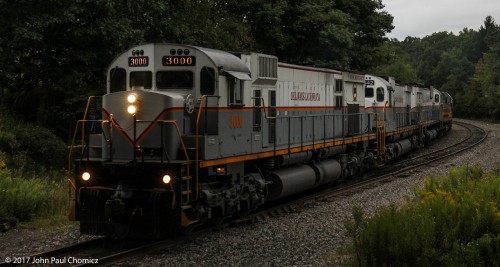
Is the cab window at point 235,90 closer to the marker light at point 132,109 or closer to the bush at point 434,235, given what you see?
the marker light at point 132,109

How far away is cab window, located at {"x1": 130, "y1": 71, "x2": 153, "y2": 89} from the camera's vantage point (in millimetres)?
10633

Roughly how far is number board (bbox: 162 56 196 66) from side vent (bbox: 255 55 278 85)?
2.51 m

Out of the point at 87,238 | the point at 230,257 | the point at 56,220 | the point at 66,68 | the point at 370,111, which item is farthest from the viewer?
the point at 370,111

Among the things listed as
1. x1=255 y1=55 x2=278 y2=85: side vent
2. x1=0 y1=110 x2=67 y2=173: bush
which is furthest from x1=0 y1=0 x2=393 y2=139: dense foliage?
x1=255 y1=55 x2=278 y2=85: side vent

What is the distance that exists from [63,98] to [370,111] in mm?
11954

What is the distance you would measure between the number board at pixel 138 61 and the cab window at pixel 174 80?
0.31m

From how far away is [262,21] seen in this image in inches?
1102

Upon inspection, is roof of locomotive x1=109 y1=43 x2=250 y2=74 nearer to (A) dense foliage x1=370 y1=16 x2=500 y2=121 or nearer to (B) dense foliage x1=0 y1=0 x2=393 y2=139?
(B) dense foliage x1=0 y1=0 x2=393 y2=139

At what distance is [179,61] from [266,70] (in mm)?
3095

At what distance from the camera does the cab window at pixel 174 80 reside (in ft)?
34.4

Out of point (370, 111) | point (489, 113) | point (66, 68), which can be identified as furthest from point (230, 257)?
point (489, 113)

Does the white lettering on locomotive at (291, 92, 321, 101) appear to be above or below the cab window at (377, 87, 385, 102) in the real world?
below

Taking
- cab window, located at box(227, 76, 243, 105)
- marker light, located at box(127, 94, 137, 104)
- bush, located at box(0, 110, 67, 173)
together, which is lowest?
bush, located at box(0, 110, 67, 173)

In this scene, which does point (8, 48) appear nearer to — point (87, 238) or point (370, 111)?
point (87, 238)
